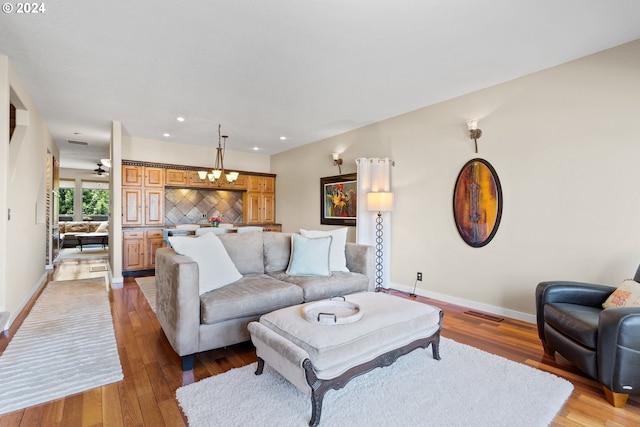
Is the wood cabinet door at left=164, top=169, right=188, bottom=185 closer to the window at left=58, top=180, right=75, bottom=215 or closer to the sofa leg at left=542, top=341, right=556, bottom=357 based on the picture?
the sofa leg at left=542, top=341, right=556, bottom=357

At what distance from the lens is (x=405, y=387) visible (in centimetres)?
210

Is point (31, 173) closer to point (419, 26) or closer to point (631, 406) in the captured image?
point (419, 26)

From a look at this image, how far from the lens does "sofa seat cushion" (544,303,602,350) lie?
207cm

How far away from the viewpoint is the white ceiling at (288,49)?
229 centimetres

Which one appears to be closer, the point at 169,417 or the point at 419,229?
the point at 169,417

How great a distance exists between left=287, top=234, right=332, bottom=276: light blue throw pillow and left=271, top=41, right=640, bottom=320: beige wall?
5.58 feet

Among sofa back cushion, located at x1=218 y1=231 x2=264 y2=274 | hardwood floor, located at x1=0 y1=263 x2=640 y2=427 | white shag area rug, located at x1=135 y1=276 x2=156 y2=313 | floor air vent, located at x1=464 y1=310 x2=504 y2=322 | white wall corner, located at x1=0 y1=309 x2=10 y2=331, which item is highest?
sofa back cushion, located at x1=218 y1=231 x2=264 y2=274

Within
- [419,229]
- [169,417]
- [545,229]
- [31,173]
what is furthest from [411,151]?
[31,173]

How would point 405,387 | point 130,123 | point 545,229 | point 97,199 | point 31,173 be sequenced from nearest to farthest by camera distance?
point 405,387 → point 545,229 → point 31,173 → point 130,123 → point 97,199

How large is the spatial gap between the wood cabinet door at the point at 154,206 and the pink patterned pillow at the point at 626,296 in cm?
666

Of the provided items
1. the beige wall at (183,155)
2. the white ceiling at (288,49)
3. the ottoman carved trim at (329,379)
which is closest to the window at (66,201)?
the beige wall at (183,155)

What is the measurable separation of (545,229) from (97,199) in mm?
15714

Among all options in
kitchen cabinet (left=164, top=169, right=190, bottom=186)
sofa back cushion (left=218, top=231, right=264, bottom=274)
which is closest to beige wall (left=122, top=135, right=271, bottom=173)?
kitchen cabinet (left=164, top=169, right=190, bottom=186)

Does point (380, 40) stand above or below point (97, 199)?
above
